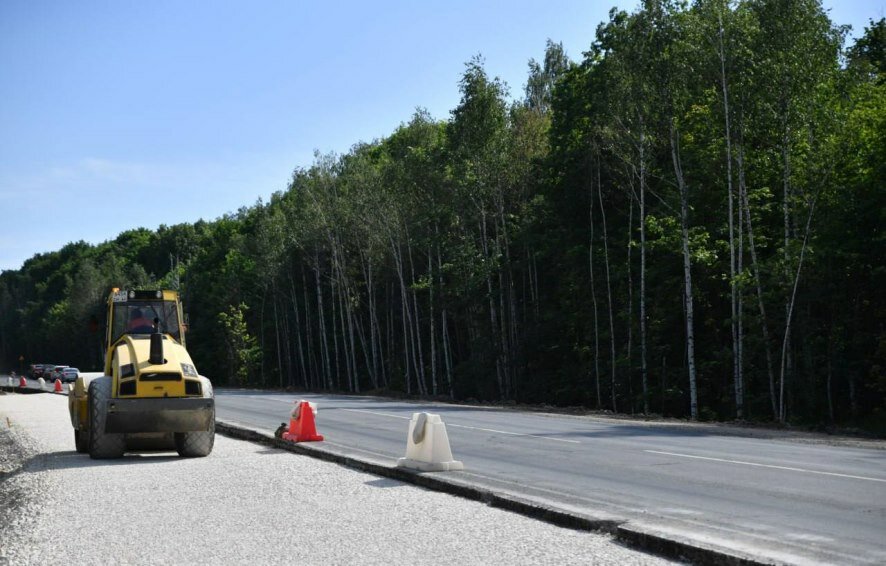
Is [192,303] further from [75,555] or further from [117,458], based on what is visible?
[75,555]

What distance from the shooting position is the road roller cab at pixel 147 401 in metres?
16.4

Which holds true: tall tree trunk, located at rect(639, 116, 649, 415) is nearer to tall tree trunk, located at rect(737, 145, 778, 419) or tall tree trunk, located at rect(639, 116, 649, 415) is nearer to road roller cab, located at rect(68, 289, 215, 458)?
tall tree trunk, located at rect(737, 145, 778, 419)

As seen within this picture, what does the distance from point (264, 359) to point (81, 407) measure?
3016 inches

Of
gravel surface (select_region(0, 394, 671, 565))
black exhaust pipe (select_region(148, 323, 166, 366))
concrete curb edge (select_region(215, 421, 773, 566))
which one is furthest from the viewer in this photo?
black exhaust pipe (select_region(148, 323, 166, 366))

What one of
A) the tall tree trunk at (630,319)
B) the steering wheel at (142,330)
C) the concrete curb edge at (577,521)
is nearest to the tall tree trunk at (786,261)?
the tall tree trunk at (630,319)

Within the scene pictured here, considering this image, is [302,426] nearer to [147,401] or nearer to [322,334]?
[147,401]

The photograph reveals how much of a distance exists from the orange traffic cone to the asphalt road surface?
16.4 inches

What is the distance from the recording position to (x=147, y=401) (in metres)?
16.4

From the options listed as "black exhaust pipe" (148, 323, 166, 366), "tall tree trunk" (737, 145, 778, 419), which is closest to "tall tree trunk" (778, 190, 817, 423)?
"tall tree trunk" (737, 145, 778, 419)

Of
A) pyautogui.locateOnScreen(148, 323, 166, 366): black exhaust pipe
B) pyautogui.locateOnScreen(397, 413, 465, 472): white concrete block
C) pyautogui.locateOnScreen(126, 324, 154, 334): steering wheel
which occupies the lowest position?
pyautogui.locateOnScreen(397, 413, 465, 472): white concrete block

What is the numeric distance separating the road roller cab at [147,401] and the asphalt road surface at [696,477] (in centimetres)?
233

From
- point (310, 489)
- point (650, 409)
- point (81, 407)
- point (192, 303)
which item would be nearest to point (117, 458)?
point (81, 407)

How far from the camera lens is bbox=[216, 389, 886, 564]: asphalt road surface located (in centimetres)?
827

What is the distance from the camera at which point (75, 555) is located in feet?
27.5
